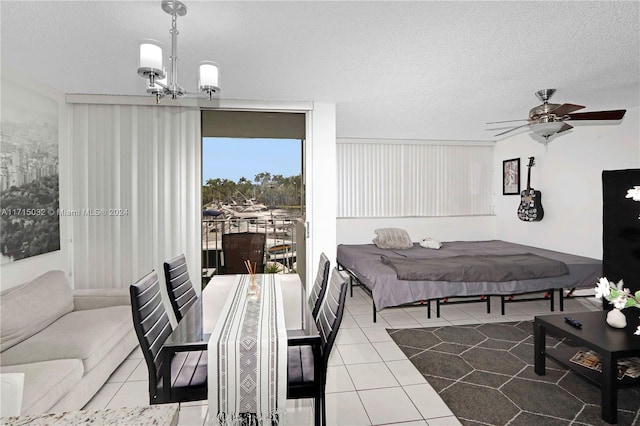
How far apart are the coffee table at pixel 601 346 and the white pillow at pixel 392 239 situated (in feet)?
8.91

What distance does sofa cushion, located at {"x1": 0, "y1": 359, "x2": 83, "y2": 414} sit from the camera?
182 cm

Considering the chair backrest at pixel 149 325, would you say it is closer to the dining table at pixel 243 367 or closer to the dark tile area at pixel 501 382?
the dining table at pixel 243 367

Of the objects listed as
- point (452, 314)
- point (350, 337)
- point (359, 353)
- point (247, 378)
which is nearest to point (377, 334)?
point (350, 337)

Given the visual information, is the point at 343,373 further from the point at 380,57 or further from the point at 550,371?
the point at 380,57

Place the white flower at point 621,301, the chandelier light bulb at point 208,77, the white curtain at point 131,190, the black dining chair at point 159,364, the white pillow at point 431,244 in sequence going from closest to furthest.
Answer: the white flower at point 621,301 → the black dining chair at point 159,364 → the chandelier light bulb at point 208,77 → the white curtain at point 131,190 → the white pillow at point 431,244

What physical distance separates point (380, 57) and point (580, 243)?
13.6ft

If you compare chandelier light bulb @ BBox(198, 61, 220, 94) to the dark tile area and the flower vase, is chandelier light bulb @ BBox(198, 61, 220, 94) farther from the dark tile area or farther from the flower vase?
the flower vase

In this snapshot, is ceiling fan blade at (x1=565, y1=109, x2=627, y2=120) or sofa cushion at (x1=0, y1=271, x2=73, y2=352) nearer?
sofa cushion at (x1=0, y1=271, x2=73, y2=352)

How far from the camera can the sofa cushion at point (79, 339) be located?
2.20 m

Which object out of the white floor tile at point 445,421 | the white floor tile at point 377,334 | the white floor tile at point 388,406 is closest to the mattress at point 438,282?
the white floor tile at point 377,334

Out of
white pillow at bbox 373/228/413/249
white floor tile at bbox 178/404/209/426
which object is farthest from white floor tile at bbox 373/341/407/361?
white pillow at bbox 373/228/413/249

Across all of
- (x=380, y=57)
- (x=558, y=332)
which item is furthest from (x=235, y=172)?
(x=558, y=332)

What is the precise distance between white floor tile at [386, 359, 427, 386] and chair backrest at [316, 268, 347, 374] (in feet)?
3.47

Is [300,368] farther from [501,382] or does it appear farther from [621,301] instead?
[501,382]
